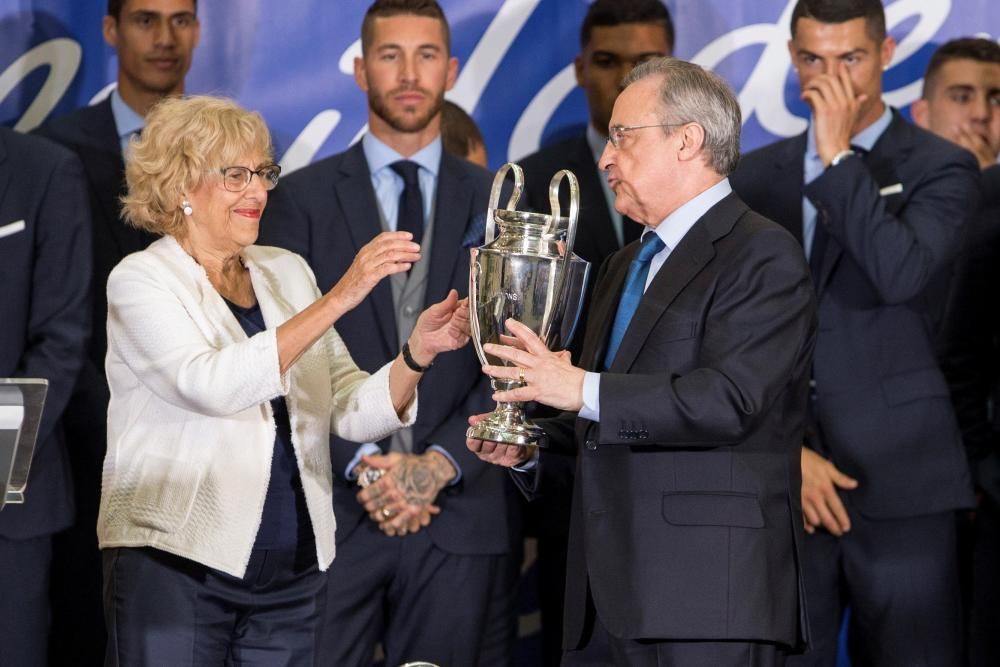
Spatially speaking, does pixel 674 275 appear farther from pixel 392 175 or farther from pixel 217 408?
pixel 392 175

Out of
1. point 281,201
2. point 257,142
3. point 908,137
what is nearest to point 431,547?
point 281,201

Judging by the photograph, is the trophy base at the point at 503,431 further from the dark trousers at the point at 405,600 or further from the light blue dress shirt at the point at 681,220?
the dark trousers at the point at 405,600

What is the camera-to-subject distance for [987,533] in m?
4.54

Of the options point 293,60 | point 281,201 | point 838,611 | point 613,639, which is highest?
point 293,60

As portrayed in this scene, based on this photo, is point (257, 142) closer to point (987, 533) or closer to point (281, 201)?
point (281, 201)

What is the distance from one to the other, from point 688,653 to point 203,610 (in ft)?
3.16

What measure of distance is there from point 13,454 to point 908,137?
9.16ft

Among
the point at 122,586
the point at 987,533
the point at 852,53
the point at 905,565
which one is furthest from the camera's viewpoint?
the point at 987,533

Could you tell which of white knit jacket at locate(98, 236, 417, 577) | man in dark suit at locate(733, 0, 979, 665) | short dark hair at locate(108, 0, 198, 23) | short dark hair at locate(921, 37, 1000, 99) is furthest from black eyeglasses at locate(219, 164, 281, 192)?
short dark hair at locate(921, 37, 1000, 99)

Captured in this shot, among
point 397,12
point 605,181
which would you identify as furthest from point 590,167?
point 397,12

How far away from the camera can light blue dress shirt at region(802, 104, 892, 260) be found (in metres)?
4.15

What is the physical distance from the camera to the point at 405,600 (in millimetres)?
3996

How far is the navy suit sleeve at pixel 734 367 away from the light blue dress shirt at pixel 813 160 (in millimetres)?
1242

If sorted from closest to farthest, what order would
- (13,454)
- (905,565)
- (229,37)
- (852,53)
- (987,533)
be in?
(13,454)
(905,565)
(852,53)
(987,533)
(229,37)
